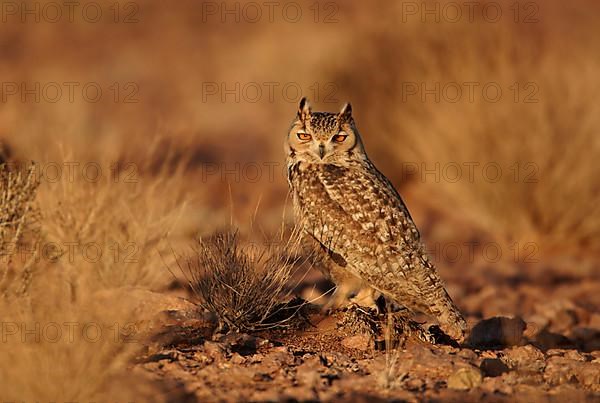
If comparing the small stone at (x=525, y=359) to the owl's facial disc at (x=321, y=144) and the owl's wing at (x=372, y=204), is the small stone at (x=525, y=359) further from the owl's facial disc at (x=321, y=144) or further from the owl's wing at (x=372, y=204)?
the owl's facial disc at (x=321, y=144)

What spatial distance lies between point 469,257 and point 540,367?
6.38 meters

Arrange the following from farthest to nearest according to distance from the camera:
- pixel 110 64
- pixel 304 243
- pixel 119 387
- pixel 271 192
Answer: pixel 110 64
pixel 271 192
pixel 304 243
pixel 119 387

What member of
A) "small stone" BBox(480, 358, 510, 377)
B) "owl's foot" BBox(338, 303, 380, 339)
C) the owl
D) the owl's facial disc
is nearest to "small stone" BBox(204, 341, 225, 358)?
"owl's foot" BBox(338, 303, 380, 339)

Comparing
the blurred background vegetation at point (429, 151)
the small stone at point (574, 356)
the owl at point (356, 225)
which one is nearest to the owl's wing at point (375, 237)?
the owl at point (356, 225)

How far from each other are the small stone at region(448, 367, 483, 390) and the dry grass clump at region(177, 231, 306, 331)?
1.45 meters

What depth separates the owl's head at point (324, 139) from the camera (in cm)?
641

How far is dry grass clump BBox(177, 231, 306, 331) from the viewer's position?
5840 millimetres

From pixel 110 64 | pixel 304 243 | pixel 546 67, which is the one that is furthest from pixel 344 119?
pixel 110 64

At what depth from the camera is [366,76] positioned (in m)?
14.2

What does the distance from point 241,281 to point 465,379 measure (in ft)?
6.05

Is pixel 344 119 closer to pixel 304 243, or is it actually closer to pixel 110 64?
pixel 304 243

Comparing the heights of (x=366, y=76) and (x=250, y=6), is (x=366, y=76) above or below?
below

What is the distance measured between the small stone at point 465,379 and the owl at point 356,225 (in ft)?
3.58

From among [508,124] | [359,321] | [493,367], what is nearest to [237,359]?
[359,321]
